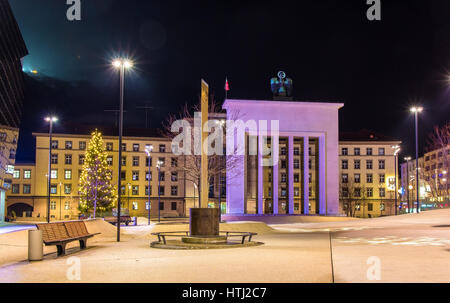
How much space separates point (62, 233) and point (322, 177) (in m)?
43.7

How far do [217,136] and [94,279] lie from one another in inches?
1260

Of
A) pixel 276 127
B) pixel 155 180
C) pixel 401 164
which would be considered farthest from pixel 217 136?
pixel 401 164

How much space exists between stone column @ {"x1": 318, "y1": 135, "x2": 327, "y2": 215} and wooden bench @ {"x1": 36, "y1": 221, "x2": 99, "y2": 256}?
41388 millimetres

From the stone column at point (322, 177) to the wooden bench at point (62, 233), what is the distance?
41.4m

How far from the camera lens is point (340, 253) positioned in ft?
46.4

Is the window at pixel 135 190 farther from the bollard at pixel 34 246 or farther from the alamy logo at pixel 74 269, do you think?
the bollard at pixel 34 246

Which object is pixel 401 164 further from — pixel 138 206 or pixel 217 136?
pixel 217 136

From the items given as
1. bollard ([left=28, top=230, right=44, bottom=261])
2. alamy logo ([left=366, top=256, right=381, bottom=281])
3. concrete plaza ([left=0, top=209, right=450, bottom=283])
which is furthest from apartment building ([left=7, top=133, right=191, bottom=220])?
alamy logo ([left=366, top=256, right=381, bottom=281])

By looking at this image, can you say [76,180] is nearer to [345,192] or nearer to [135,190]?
[135,190]

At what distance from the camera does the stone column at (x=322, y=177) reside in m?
56.1

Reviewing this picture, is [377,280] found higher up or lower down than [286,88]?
lower down

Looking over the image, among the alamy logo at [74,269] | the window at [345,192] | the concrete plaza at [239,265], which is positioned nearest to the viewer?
the concrete plaza at [239,265]

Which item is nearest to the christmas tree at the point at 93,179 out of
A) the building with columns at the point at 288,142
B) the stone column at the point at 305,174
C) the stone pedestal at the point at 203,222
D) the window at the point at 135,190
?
the building with columns at the point at 288,142

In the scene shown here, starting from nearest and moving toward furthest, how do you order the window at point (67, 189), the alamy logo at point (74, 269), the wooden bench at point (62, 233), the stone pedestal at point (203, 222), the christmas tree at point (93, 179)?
the alamy logo at point (74, 269) < the wooden bench at point (62, 233) < the stone pedestal at point (203, 222) < the christmas tree at point (93, 179) < the window at point (67, 189)
